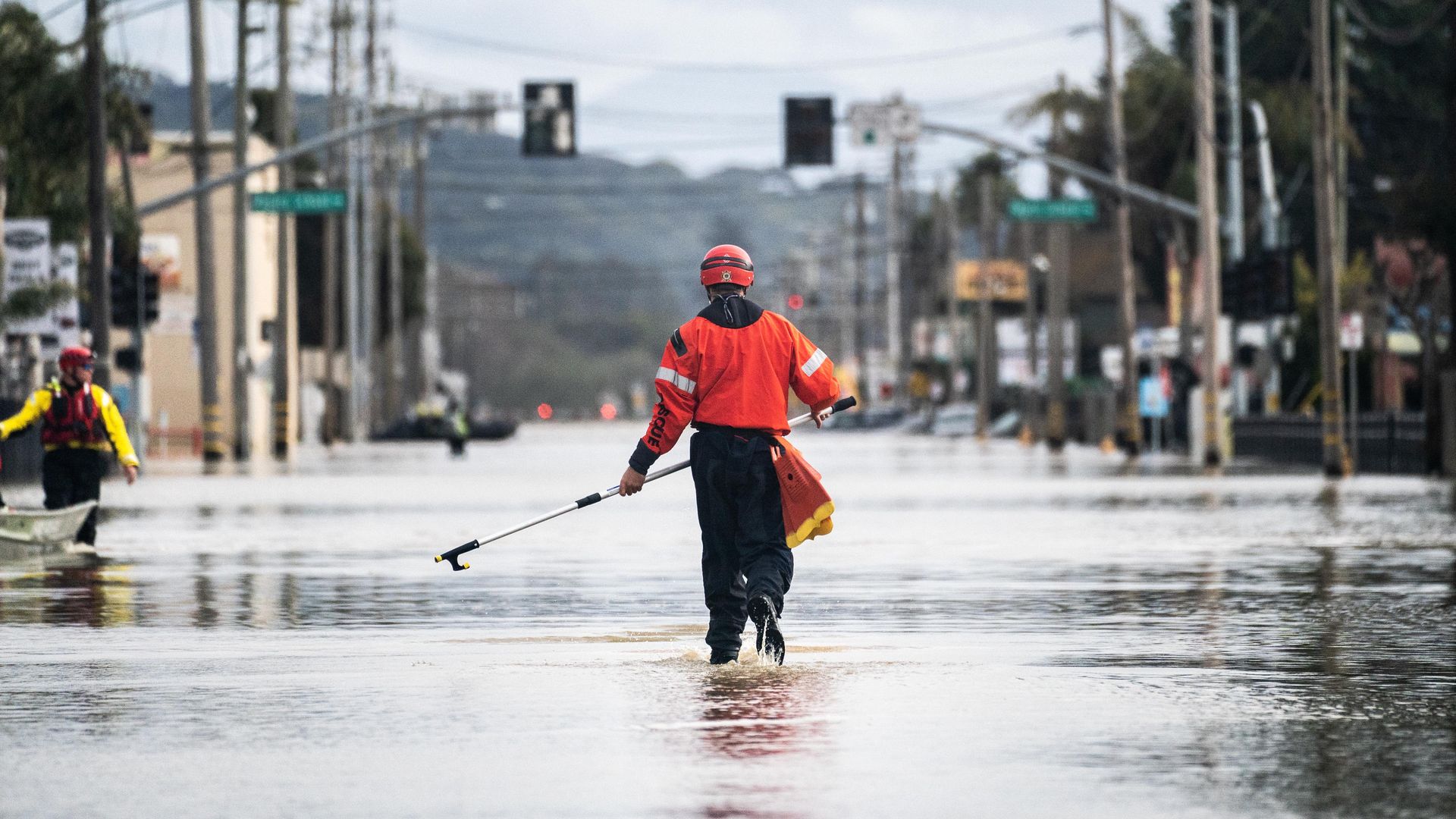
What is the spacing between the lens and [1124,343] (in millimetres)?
67125

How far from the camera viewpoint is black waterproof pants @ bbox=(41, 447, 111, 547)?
23828 mm

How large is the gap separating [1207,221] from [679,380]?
126ft

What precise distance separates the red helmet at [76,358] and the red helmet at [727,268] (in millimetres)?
10635

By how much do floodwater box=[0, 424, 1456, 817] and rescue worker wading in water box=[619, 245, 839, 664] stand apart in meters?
0.38

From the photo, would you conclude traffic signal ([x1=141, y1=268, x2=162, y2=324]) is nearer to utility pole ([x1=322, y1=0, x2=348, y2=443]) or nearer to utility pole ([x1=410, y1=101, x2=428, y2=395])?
utility pole ([x1=322, y1=0, x2=348, y2=443])

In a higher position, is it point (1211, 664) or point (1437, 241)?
point (1437, 241)

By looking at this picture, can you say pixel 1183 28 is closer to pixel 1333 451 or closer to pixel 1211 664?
pixel 1333 451

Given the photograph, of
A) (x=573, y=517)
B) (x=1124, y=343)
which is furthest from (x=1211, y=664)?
(x=1124, y=343)

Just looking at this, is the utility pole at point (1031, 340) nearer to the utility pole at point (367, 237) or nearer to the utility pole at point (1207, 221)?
the utility pole at point (367, 237)

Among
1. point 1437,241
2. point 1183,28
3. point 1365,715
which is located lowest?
point 1365,715

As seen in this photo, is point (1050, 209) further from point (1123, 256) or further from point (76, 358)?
point (76, 358)

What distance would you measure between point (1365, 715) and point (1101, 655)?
9.33 feet

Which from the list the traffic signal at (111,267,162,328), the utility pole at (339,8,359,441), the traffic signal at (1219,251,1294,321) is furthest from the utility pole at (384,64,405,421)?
the traffic signal at (1219,251,1294,321)

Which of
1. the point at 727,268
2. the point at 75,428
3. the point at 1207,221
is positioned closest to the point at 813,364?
the point at 727,268
